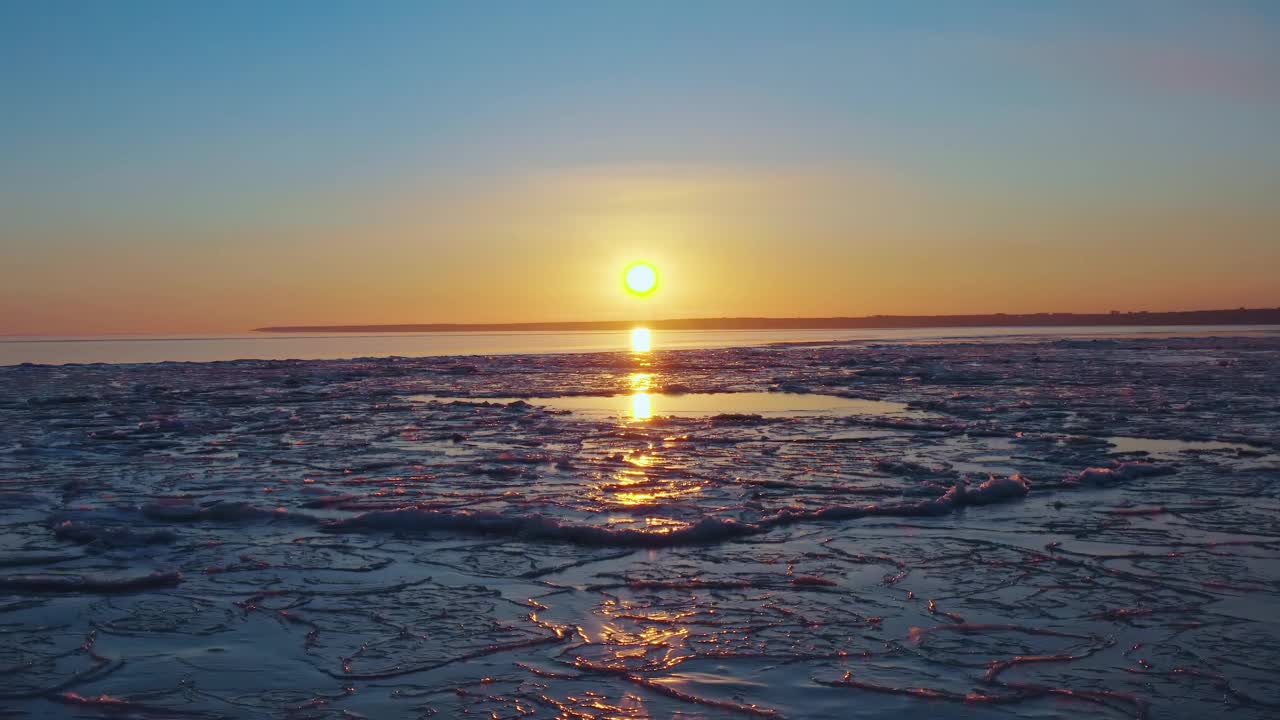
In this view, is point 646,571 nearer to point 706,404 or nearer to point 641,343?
point 706,404

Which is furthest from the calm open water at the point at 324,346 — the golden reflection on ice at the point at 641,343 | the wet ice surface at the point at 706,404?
the wet ice surface at the point at 706,404

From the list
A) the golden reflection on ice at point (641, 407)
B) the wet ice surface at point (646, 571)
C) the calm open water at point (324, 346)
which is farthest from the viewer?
the calm open water at point (324, 346)

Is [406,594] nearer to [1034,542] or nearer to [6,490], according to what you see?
[1034,542]

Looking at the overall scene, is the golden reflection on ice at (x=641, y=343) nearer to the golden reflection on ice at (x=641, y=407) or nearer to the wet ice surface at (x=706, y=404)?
the golden reflection on ice at (x=641, y=407)

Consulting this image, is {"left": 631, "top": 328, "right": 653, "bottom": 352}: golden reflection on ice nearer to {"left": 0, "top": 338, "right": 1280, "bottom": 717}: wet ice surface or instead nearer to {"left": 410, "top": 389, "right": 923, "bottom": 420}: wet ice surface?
{"left": 410, "top": 389, "right": 923, "bottom": 420}: wet ice surface

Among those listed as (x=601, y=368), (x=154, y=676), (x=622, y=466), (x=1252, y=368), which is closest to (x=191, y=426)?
(x=622, y=466)

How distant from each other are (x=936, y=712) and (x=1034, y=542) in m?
3.04

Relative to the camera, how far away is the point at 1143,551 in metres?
6.02

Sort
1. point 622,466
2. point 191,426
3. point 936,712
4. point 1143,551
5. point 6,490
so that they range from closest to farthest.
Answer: point 936,712 → point 1143,551 → point 6,490 → point 622,466 → point 191,426

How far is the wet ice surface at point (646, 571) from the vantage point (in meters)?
3.88

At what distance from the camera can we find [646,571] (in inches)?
226

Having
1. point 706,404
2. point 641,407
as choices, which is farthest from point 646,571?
point 706,404

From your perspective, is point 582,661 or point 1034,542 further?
point 1034,542

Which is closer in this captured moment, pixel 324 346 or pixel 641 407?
pixel 641 407
